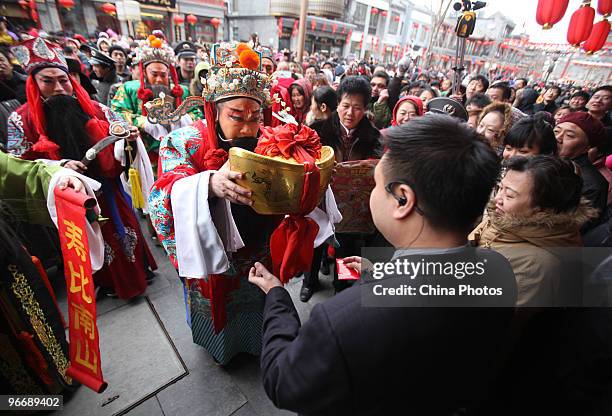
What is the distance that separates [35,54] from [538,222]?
12.9 ft

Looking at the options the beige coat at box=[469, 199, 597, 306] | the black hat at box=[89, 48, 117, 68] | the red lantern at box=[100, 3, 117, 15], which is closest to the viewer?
the beige coat at box=[469, 199, 597, 306]

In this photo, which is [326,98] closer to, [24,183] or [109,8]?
[24,183]

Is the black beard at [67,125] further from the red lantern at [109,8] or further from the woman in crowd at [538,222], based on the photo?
the red lantern at [109,8]

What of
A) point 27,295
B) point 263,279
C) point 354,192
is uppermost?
point 263,279

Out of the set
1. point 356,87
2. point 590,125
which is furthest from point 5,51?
point 590,125

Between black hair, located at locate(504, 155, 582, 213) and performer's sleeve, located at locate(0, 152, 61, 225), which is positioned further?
performer's sleeve, located at locate(0, 152, 61, 225)

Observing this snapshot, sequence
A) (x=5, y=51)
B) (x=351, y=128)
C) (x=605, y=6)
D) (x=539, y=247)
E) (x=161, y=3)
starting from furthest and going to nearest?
(x=161, y=3) < (x=605, y=6) < (x=5, y=51) < (x=351, y=128) < (x=539, y=247)

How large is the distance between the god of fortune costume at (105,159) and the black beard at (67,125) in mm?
34

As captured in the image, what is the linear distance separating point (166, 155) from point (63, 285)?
246 centimetres

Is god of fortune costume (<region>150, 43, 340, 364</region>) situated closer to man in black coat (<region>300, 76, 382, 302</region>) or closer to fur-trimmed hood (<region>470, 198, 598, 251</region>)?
fur-trimmed hood (<region>470, 198, 598, 251</region>)

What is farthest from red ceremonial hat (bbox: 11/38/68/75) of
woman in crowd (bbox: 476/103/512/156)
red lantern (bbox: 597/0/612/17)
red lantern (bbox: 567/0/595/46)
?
red lantern (bbox: 567/0/595/46)

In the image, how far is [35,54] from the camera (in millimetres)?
2531

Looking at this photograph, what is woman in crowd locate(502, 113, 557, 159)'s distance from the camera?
99.5 inches

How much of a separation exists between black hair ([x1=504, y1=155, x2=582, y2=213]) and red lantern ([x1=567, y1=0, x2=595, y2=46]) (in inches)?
324
